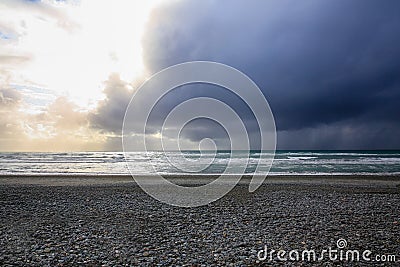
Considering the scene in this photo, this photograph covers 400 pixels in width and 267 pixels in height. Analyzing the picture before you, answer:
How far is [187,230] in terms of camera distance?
8781mm

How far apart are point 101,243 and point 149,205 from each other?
202 inches

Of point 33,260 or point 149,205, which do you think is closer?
point 33,260

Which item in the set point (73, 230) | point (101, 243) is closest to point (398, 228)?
point (101, 243)

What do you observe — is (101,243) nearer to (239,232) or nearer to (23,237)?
(23,237)

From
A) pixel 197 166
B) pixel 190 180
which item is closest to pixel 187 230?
pixel 190 180

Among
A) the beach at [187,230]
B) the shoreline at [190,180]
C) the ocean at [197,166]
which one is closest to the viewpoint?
the beach at [187,230]

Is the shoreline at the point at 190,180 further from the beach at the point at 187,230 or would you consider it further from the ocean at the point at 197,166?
the beach at the point at 187,230

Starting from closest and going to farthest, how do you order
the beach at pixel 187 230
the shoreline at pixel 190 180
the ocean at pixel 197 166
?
the beach at pixel 187 230 < the shoreline at pixel 190 180 < the ocean at pixel 197 166

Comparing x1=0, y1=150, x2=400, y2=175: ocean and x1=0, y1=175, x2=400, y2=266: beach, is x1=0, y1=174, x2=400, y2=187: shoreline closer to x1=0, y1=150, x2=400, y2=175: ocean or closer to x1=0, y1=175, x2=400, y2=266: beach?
x1=0, y1=150, x2=400, y2=175: ocean

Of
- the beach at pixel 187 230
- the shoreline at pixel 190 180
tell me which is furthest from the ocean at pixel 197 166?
the beach at pixel 187 230

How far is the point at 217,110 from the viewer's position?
13.0 meters

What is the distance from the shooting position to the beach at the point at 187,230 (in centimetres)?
663

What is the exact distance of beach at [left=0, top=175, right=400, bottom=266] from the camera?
21.8ft

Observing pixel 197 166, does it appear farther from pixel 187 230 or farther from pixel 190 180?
pixel 187 230
